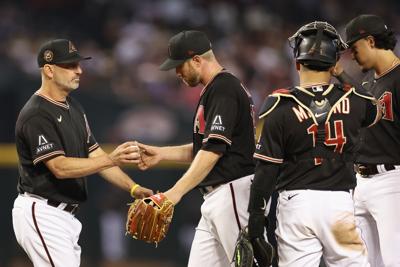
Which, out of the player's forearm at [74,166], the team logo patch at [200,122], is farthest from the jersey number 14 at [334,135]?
the player's forearm at [74,166]

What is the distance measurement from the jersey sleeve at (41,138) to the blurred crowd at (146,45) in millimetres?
3674

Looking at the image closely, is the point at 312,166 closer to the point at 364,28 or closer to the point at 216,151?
the point at 216,151

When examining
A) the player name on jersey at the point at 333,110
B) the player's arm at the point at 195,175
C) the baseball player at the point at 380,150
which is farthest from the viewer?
the baseball player at the point at 380,150

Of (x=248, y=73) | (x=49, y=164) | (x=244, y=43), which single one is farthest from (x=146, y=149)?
(x=244, y=43)

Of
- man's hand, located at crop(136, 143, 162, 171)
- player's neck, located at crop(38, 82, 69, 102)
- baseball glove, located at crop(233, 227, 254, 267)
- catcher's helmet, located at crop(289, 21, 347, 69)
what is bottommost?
baseball glove, located at crop(233, 227, 254, 267)

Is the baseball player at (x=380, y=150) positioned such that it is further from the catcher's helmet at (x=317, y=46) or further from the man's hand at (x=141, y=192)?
the man's hand at (x=141, y=192)

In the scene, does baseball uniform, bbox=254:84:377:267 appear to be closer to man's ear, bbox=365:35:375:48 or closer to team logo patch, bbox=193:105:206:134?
team logo patch, bbox=193:105:206:134

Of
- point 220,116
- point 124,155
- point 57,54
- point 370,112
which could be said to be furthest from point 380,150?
point 57,54

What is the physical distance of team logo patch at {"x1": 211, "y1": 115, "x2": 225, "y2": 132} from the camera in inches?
201

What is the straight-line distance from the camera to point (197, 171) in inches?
199

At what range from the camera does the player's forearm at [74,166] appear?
5.32 metres

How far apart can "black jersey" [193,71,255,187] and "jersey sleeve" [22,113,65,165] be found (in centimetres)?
89

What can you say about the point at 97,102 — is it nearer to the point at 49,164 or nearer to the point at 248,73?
the point at 248,73

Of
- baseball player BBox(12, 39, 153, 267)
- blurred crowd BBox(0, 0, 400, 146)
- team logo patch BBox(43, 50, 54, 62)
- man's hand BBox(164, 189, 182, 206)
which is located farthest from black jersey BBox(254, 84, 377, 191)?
blurred crowd BBox(0, 0, 400, 146)
